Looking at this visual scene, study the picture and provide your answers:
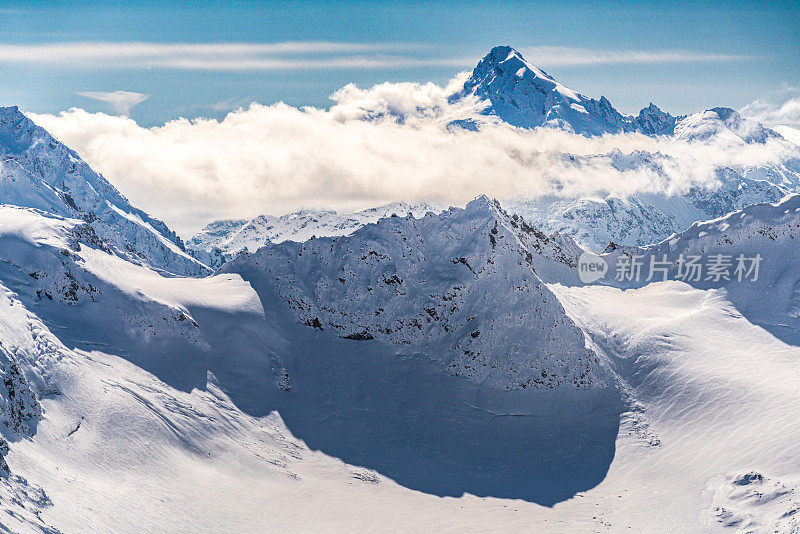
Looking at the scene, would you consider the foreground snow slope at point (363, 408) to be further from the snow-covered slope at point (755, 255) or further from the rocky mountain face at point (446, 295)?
the snow-covered slope at point (755, 255)

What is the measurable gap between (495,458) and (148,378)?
5414cm

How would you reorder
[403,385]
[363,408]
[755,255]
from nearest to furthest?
[363,408] < [403,385] < [755,255]

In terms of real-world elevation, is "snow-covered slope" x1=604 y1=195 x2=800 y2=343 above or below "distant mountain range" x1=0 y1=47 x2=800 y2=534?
above

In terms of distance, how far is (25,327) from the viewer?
113 metres

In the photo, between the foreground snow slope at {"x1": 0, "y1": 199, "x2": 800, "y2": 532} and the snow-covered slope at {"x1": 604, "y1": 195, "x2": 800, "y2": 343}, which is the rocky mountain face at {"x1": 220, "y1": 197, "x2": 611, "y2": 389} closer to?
the foreground snow slope at {"x1": 0, "y1": 199, "x2": 800, "y2": 532}

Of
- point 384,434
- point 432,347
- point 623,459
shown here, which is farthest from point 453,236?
point 623,459

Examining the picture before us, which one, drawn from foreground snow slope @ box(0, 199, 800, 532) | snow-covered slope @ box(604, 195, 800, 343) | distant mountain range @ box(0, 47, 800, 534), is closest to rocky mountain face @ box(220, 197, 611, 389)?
distant mountain range @ box(0, 47, 800, 534)

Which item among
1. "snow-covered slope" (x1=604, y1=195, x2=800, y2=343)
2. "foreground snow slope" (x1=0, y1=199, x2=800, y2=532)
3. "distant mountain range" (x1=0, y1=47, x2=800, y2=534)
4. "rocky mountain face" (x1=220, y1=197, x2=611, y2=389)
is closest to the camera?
"foreground snow slope" (x1=0, y1=199, x2=800, y2=532)

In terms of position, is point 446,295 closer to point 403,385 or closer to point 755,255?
point 403,385

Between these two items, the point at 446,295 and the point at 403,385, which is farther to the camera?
Result: the point at 446,295

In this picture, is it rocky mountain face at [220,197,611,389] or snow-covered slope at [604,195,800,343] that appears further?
snow-covered slope at [604,195,800,343]

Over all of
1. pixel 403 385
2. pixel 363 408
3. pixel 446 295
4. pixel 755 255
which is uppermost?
pixel 755 255

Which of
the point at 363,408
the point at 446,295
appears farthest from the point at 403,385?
the point at 446,295

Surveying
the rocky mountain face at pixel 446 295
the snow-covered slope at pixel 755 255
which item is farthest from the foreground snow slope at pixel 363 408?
the snow-covered slope at pixel 755 255
